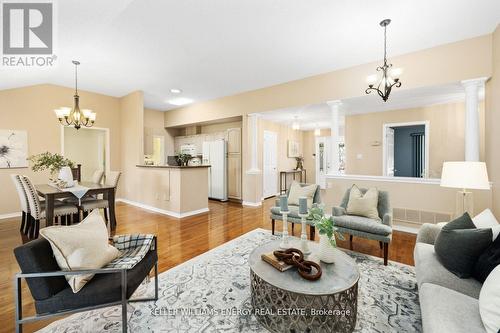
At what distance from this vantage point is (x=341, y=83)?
4285mm

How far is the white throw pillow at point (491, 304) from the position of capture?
1102 millimetres

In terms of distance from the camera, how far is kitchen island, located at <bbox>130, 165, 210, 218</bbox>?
4.79m

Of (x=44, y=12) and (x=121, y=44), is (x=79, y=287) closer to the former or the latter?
(x=44, y=12)

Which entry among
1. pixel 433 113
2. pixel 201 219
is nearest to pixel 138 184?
pixel 201 219

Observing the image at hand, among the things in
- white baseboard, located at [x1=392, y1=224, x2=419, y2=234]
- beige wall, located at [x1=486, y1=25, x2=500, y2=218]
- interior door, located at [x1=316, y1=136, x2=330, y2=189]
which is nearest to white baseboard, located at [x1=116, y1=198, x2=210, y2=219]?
white baseboard, located at [x1=392, y1=224, x2=419, y2=234]

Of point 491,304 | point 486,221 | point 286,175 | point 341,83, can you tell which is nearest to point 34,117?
point 341,83

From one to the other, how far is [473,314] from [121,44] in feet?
15.5

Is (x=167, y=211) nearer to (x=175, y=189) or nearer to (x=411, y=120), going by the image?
(x=175, y=189)

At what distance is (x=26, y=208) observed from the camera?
3508 mm

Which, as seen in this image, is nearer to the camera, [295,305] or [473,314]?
[473,314]

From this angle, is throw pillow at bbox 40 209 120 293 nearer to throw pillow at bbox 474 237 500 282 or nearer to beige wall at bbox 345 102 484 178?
throw pillow at bbox 474 237 500 282

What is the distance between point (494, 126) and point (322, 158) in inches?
215

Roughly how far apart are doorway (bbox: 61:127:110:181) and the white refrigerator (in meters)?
3.18

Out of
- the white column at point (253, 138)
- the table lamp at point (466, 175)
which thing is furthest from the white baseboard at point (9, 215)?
the table lamp at point (466, 175)
